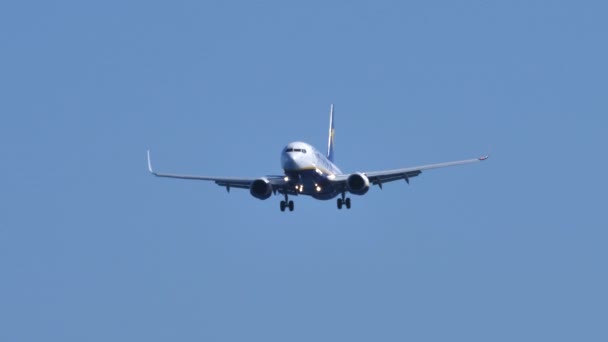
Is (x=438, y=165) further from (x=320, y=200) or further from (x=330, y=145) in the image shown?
(x=330, y=145)

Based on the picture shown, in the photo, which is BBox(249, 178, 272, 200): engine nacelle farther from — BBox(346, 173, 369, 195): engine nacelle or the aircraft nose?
BBox(346, 173, 369, 195): engine nacelle

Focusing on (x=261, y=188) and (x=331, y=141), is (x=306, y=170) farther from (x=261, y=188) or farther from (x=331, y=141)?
(x=331, y=141)

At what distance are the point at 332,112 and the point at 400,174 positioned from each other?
98.5 feet

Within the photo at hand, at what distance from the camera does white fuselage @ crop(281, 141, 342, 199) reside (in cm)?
8956

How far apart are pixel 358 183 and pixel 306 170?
4026 millimetres

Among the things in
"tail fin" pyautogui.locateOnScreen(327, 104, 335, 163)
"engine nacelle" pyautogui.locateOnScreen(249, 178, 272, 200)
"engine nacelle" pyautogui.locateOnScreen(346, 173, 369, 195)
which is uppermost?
"tail fin" pyautogui.locateOnScreen(327, 104, 335, 163)

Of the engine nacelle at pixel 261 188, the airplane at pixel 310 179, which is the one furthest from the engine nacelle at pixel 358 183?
the engine nacelle at pixel 261 188

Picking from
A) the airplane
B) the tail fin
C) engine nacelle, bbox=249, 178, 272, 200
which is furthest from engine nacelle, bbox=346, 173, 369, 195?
the tail fin

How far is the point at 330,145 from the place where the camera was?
117 m

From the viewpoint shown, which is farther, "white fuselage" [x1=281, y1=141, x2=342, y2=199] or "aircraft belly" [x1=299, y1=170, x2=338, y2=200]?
"aircraft belly" [x1=299, y1=170, x2=338, y2=200]

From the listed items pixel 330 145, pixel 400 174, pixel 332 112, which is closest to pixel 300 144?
pixel 400 174

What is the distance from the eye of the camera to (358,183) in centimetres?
9175

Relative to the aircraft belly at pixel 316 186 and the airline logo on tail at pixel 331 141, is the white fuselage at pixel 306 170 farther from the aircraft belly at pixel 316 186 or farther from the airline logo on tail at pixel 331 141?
the airline logo on tail at pixel 331 141

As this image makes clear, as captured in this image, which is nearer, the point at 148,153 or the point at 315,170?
A: the point at 315,170
